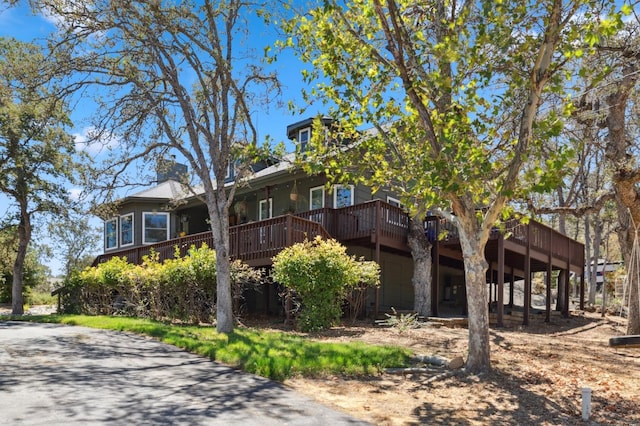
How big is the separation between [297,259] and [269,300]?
6.44 metres

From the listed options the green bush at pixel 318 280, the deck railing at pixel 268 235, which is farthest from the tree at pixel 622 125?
the deck railing at pixel 268 235

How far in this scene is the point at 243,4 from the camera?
12203mm

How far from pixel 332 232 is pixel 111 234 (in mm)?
15515

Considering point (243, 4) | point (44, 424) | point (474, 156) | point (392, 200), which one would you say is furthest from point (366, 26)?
point (392, 200)

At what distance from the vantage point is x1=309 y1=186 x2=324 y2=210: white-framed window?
18.9 metres

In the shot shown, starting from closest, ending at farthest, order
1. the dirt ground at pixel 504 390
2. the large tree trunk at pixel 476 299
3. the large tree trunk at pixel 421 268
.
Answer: the dirt ground at pixel 504 390
the large tree trunk at pixel 476 299
the large tree trunk at pixel 421 268

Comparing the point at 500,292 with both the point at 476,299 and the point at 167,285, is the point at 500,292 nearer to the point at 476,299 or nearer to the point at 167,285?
the point at 476,299

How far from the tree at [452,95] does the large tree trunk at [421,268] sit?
674 centimetres

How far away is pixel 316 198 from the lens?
752 inches

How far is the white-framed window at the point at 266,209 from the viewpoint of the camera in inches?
782

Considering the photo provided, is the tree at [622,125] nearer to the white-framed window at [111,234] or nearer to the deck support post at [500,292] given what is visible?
the deck support post at [500,292]

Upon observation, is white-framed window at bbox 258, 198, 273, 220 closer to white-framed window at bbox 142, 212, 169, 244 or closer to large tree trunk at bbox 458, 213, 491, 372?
white-framed window at bbox 142, 212, 169, 244

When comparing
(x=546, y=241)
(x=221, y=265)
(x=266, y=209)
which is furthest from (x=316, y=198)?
(x=546, y=241)

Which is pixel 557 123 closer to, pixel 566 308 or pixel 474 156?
pixel 474 156
